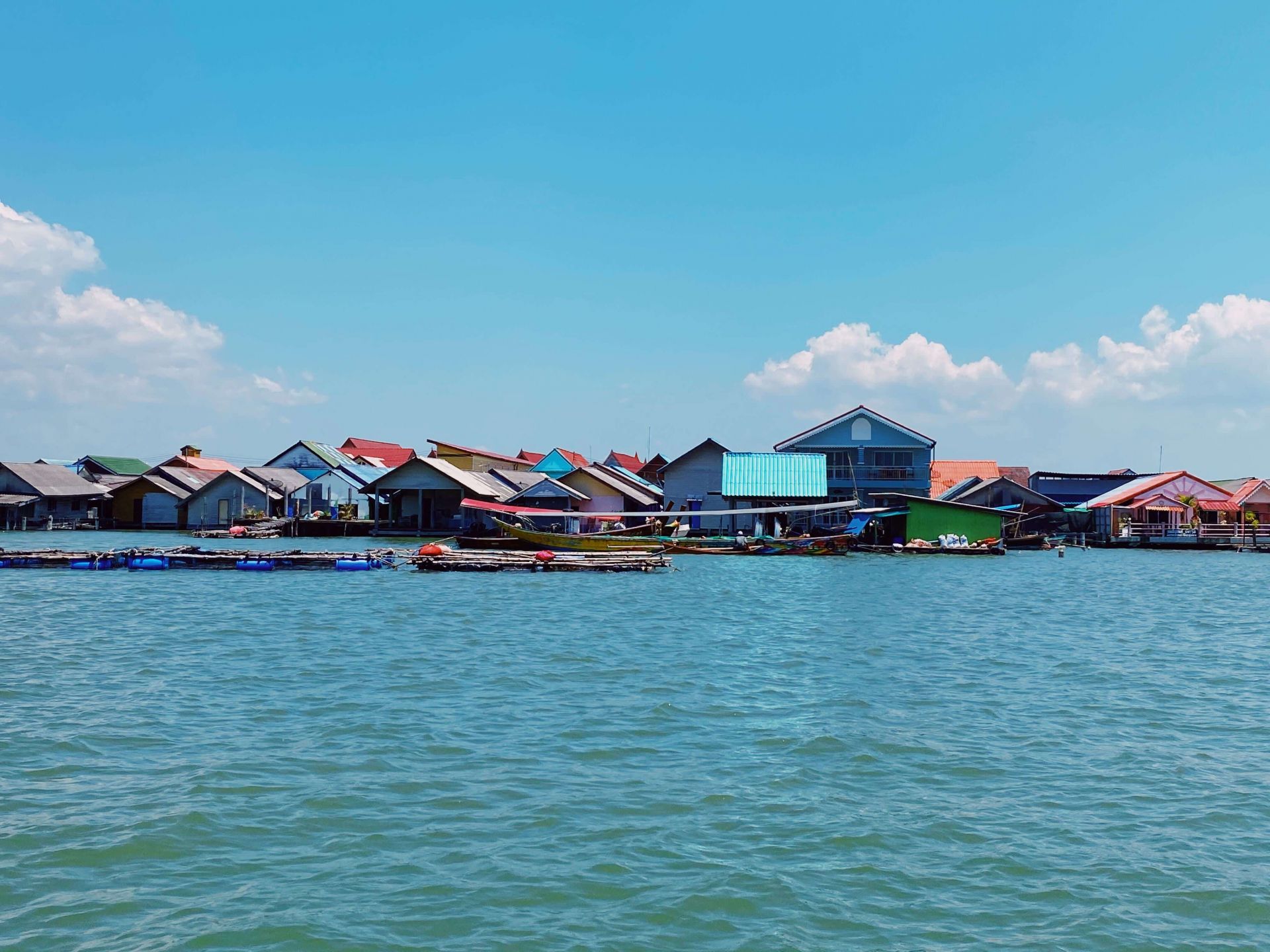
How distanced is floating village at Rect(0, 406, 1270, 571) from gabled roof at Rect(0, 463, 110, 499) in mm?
135

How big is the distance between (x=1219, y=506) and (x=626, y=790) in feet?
198

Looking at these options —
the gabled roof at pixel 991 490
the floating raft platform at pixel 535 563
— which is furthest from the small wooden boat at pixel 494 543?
the gabled roof at pixel 991 490

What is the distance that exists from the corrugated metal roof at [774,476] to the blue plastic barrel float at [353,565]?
19982 millimetres

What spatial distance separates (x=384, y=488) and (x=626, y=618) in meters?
34.5

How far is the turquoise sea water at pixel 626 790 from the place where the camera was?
7426 mm

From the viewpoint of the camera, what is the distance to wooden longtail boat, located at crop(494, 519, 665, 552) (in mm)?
43131

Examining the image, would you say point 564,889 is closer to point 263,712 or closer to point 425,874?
point 425,874

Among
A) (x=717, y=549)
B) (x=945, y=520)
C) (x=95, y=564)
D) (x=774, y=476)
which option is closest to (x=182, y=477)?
(x=95, y=564)

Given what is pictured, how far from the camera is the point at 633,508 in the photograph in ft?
183

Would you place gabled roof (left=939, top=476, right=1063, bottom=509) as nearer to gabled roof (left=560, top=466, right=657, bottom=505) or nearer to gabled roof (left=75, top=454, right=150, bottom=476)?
gabled roof (left=560, top=466, right=657, bottom=505)

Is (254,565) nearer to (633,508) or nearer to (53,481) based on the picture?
(633,508)

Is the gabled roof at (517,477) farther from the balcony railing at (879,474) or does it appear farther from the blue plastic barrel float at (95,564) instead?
the blue plastic barrel float at (95,564)

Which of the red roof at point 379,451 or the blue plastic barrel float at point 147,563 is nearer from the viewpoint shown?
the blue plastic barrel float at point 147,563

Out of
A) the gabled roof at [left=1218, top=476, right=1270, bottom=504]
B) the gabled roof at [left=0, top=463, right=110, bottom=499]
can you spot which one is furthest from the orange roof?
the gabled roof at [left=0, top=463, right=110, bottom=499]
